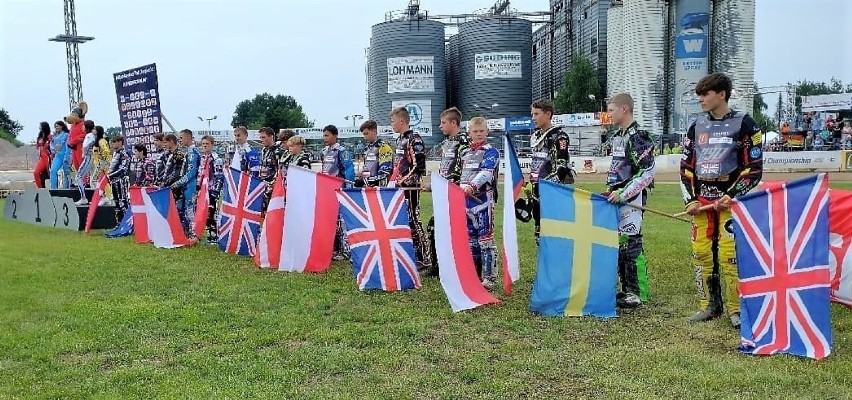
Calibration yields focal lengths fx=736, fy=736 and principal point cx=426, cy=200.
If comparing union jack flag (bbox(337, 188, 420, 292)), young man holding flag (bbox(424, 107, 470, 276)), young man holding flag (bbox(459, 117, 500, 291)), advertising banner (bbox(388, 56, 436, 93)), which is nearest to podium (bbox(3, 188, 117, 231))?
union jack flag (bbox(337, 188, 420, 292))

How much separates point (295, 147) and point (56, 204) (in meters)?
7.33

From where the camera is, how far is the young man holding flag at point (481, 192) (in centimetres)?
726

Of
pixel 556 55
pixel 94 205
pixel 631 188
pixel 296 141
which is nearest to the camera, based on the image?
pixel 631 188

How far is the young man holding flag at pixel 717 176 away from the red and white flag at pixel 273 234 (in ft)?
16.4

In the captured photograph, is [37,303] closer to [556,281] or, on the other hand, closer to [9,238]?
[556,281]

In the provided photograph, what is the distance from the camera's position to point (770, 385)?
168 inches

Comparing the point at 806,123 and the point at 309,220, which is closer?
the point at 309,220

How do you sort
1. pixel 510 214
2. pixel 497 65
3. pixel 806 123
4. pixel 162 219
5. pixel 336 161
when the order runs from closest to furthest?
pixel 510 214 < pixel 336 161 < pixel 162 219 < pixel 806 123 < pixel 497 65

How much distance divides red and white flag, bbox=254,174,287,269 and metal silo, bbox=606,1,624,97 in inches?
1761

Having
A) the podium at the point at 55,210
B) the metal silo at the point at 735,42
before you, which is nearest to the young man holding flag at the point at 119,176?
the podium at the point at 55,210

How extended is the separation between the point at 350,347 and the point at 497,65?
181 ft

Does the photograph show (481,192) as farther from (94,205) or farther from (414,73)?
(414,73)

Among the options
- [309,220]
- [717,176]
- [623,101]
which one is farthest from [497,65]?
[717,176]

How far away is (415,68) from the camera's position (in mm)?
58375
